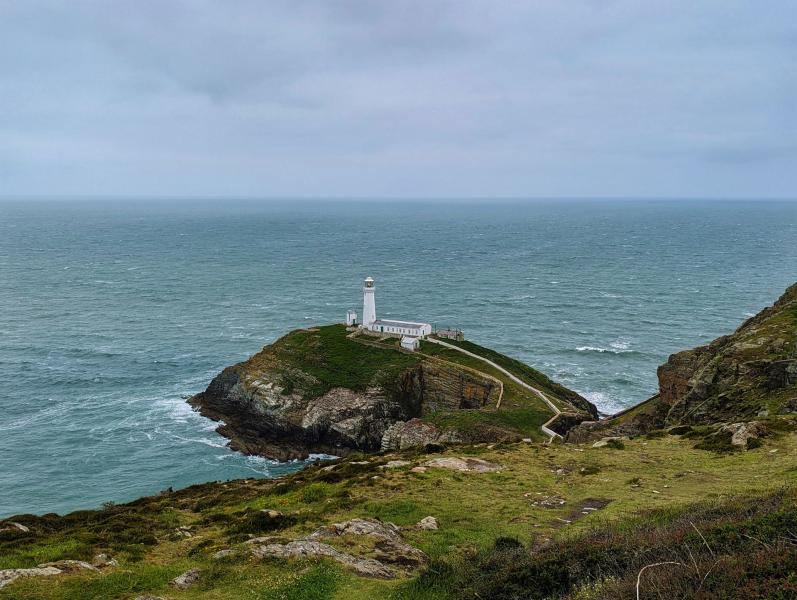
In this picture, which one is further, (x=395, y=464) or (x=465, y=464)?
(x=395, y=464)

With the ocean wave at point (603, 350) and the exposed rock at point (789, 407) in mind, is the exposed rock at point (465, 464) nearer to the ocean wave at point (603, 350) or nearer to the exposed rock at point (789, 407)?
the exposed rock at point (789, 407)

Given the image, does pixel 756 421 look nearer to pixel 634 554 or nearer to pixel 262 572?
pixel 634 554

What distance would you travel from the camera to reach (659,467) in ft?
103

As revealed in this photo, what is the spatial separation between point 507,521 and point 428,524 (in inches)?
126

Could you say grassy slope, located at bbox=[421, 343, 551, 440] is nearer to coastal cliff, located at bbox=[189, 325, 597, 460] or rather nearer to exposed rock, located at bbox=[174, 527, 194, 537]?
coastal cliff, located at bbox=[189, 325, 597, 460]

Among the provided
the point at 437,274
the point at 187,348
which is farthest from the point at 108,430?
the point at 437,274

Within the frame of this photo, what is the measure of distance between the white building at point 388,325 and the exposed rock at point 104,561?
2458 inches

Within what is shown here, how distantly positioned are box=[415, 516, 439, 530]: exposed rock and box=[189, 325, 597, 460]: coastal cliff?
33.0 m

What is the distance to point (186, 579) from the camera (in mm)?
18766

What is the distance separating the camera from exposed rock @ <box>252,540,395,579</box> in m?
19.1

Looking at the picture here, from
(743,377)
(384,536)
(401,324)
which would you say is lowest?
(401,324)

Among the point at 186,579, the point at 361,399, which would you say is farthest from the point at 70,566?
the point at 361,399

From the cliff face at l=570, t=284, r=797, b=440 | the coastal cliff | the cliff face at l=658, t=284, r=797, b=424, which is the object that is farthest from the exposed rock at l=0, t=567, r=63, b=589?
the coastal cliff

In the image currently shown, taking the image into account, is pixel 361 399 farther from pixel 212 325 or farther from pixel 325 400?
pixel 212 325
